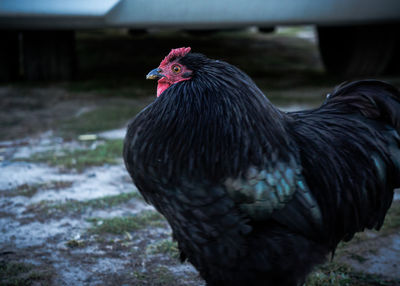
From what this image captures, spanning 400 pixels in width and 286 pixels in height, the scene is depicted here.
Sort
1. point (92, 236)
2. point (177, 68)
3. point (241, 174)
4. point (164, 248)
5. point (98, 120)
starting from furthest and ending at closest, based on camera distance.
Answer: point (98, 120), point (92, 236), point (164, 248), point (177, 68), point (241, 174)

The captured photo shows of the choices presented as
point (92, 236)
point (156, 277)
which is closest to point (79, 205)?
point (92, 236)

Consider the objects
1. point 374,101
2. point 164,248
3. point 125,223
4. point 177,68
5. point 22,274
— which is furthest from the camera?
point 125,223

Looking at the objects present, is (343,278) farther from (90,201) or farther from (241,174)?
(90,201)

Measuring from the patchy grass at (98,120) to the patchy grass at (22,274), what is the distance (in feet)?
8.33

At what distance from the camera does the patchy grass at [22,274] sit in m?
2.59

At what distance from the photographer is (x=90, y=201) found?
3.62 metres

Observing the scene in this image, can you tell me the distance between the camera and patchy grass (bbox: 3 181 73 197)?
3.72m

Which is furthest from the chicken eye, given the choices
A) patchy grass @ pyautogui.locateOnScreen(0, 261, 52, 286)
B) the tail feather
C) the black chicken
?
patchy grass @ pyautogui.locateOnScreen(0, 261, 52, 286)

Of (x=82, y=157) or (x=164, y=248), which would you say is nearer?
(x=164, y=248)

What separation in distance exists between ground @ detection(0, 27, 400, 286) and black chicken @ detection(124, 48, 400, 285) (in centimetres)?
63

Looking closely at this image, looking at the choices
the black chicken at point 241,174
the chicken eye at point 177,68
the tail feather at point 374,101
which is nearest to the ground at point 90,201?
the black chicken at point 241,174

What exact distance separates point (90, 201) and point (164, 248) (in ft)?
2.97

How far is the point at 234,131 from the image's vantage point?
6.89 ft

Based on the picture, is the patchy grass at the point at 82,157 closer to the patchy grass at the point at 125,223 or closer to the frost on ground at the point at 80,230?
the frost on ground at the point at 80,230
